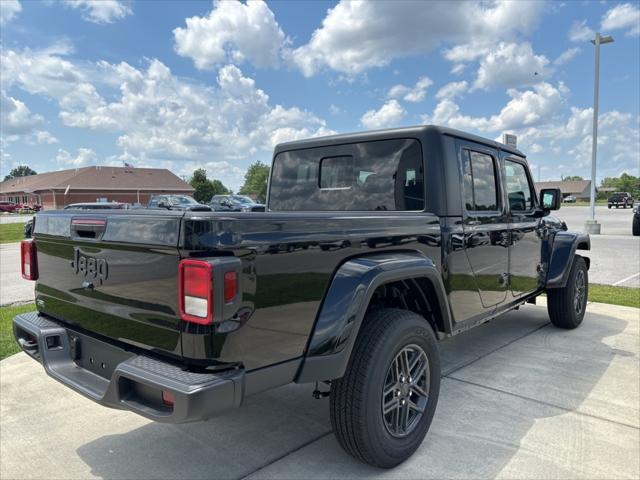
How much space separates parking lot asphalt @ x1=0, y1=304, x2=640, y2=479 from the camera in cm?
266

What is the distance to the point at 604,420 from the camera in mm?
3238

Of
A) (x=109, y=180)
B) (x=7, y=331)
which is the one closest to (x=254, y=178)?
(x=109, y=180)

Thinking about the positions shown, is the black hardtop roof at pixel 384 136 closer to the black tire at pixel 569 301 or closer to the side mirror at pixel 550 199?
the side mirror at pixel 550 199

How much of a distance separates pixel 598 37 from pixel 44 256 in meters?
20.7

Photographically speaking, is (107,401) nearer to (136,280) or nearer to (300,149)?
(136,280)

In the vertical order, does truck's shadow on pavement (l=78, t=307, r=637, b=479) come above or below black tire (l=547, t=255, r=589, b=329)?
below

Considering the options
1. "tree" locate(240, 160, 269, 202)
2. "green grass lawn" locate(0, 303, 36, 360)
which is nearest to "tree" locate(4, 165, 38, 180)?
"tree" locate(240, 160, 269, 202)

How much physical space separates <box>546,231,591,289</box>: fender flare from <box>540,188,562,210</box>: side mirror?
1.48 feet

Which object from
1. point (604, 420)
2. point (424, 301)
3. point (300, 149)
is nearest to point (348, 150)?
point (300, 149)

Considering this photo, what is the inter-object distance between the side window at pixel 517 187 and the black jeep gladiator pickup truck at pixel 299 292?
51cm

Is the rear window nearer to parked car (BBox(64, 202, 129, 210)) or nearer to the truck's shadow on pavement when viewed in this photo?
parked car (BBox(64, 202, 129, 210))

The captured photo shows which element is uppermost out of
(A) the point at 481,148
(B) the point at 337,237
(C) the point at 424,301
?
(A) the point at 481,148

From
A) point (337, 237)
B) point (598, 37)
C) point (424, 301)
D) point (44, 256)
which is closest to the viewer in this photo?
point (337, 237)

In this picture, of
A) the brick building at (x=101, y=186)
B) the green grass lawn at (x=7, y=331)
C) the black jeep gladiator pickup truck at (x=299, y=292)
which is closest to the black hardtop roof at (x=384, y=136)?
the black jeep gladiator pickup truck at (x=299, y=292)
